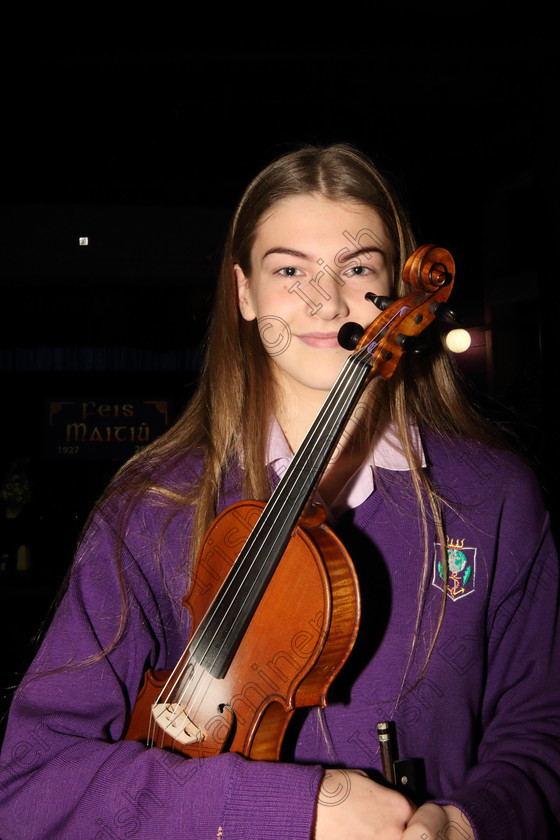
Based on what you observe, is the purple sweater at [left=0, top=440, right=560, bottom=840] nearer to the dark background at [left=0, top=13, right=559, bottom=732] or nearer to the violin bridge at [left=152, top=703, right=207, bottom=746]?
the violin bridge at [left=152, top=703, right=207, bottom=746]

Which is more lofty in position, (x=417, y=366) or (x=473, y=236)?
(x=473, y=236)

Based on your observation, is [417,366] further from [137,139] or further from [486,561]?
[137,139]

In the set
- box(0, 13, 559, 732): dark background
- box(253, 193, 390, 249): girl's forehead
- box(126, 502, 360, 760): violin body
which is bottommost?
box(126, 502, 360, 760): violin body

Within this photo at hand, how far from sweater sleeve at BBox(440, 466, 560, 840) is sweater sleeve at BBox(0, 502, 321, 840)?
235 mm

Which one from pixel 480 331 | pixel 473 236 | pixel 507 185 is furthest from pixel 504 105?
pixel 480 331

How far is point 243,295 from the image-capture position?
1.15m

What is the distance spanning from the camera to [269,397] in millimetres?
1130

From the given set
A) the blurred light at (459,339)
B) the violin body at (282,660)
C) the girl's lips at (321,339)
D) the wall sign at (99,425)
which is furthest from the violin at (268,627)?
the wall sign at (99,425)

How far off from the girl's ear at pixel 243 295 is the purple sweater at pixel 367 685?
270 mm

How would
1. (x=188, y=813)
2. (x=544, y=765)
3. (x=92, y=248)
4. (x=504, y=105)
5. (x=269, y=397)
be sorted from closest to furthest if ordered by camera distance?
(x=188, y=813), (x=544, y=765), (x=269, y=397), (x=504, y=105), (x=92, y=248)

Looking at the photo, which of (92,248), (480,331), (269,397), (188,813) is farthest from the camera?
(92,248)

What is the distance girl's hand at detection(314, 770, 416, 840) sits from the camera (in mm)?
702

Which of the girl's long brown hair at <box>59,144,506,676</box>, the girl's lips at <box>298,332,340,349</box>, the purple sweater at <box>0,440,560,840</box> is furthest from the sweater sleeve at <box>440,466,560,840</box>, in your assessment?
the girl's lips at <box>298,332,340,349</box>

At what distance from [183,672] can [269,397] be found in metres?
0.46
